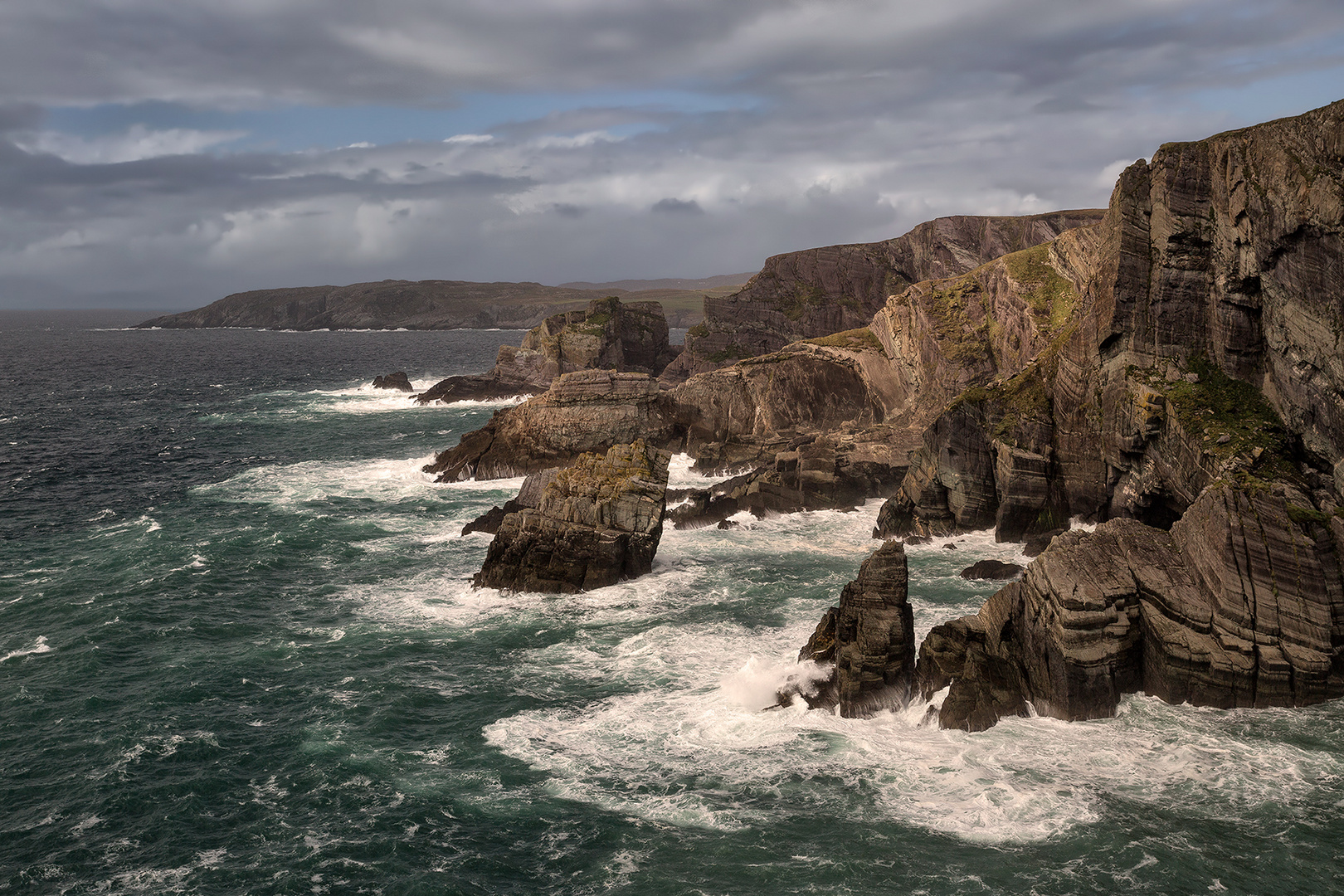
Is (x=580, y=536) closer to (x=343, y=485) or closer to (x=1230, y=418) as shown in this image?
(x=1230, y=418)

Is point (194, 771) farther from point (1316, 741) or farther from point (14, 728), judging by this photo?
point (1316, 741)

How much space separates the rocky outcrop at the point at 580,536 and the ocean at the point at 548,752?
54.8 inches

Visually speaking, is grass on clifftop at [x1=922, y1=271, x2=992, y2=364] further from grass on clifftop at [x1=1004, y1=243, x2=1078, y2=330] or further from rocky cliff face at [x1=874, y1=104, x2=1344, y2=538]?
rocky cliff face at [x1=874, y1=104, x2=1344, y2=538]

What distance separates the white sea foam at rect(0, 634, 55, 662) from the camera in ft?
125

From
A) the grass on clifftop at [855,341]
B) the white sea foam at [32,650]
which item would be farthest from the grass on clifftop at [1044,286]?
the white sea foam at [32,650]

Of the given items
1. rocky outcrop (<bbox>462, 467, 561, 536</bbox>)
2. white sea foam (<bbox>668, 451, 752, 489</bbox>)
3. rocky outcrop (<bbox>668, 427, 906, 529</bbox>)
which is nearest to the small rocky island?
rocky outcrop (<bbox>668, 427, 906, 529</bbox>)

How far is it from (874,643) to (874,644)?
0.12 ft

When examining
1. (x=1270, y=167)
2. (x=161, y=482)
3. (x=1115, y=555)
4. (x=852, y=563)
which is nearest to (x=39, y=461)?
(x=161, y=482)

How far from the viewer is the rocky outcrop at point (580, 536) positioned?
154 ft

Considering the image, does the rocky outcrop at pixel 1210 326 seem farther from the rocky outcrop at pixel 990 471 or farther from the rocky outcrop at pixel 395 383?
the rocky outcrop at pixel 395 383

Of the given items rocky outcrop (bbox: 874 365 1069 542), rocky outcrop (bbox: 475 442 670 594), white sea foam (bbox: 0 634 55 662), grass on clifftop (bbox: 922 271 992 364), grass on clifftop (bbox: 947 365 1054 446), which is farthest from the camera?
grass on clifftop (bbox: 922 271 992 364)

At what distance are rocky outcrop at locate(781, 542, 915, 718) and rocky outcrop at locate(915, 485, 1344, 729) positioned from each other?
0.98m

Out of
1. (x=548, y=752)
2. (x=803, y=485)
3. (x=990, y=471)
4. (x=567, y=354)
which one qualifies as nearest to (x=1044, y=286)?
(x=990, y=471)

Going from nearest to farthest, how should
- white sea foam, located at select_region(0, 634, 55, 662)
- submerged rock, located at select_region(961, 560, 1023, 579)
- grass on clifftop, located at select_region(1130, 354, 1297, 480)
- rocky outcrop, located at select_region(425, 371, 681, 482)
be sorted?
grass on clifftop, located at select_region(1130, 354, 1297, 480), white sea foam, located at select_region(0, 634, 55, 662), submerged rock, located at select_region(961, 560, 1023, 579), rocky outcrop, located at select_region(425, 371, 681, 482)
